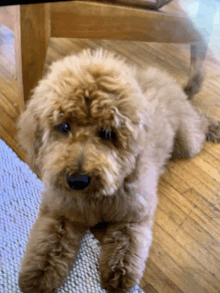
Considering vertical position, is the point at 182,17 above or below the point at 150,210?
above

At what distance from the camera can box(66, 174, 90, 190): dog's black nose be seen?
3.14 feet

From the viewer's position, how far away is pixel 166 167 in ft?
5.61

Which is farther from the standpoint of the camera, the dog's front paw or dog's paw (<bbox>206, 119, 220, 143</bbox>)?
dog's paw (<bbox>206, 119, 220, 143</bbox>)

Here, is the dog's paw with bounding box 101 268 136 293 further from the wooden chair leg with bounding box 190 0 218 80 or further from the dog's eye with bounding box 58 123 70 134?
the wooden chair leg with bounding box 190 0 218 80

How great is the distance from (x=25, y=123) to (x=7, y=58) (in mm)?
1322

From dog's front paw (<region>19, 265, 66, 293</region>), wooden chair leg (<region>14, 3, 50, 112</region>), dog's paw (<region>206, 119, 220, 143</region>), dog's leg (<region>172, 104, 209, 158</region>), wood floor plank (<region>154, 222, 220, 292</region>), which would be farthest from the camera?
dog's paw (<region>206, 119, 220, 143</region>)

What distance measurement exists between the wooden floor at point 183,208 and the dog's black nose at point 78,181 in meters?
0.54

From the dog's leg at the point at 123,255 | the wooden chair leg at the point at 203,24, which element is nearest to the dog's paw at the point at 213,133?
the wooden chair leg at the point at 203,24

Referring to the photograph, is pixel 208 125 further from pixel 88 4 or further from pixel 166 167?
pixel 88 4

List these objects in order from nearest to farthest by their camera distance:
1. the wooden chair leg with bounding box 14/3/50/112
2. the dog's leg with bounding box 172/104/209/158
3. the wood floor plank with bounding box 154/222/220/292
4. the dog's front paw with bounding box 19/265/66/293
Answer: the dog's front paw with bounding box 19/265/66/293
the wood floor plank with bounding box 154/222/220/292
the wooden chair leg with bounding box 14/3/50/112
the dog's leg with bounding box 172/104/209/158

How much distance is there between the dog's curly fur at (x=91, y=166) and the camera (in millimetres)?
1003

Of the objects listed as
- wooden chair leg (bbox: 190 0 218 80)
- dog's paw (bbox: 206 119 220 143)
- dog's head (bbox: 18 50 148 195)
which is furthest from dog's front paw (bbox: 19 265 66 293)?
wooden chair leg (bbox: 190 0 218 80)

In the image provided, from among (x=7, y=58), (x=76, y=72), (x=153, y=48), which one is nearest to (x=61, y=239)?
(x=76, y=72)

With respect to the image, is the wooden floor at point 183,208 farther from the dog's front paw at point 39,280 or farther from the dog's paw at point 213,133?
the dog's front paw at point 39,280
